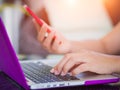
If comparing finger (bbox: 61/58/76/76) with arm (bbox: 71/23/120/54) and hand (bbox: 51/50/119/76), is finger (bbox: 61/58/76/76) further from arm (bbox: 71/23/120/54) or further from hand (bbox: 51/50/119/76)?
arm (bbox: 71/23/120/54)

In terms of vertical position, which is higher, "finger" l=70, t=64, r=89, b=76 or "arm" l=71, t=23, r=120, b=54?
"finger" l=70, t=64, r=89, b=76

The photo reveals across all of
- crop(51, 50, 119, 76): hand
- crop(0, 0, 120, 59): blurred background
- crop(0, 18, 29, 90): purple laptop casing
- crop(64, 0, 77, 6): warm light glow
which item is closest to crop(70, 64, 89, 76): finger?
crop(51, 50, 119, 76): hand

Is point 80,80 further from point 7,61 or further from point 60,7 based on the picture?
point 60,7

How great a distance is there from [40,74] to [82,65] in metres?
0.10

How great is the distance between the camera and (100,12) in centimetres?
163

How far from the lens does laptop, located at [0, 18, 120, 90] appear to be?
56 cm

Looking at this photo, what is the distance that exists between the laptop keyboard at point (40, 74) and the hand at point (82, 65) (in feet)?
0.06

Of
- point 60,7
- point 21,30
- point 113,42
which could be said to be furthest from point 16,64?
point 21,30

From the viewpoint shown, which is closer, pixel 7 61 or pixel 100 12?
pixel 7 61

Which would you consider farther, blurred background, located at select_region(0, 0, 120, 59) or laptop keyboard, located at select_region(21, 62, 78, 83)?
blurred background, located at select_region(0, 0, 120, 59)

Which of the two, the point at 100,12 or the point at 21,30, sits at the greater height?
the point at 100,12

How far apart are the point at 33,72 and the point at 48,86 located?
136 millimetres

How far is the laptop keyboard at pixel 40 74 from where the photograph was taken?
2.03 feet

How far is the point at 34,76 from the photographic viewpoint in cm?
66
